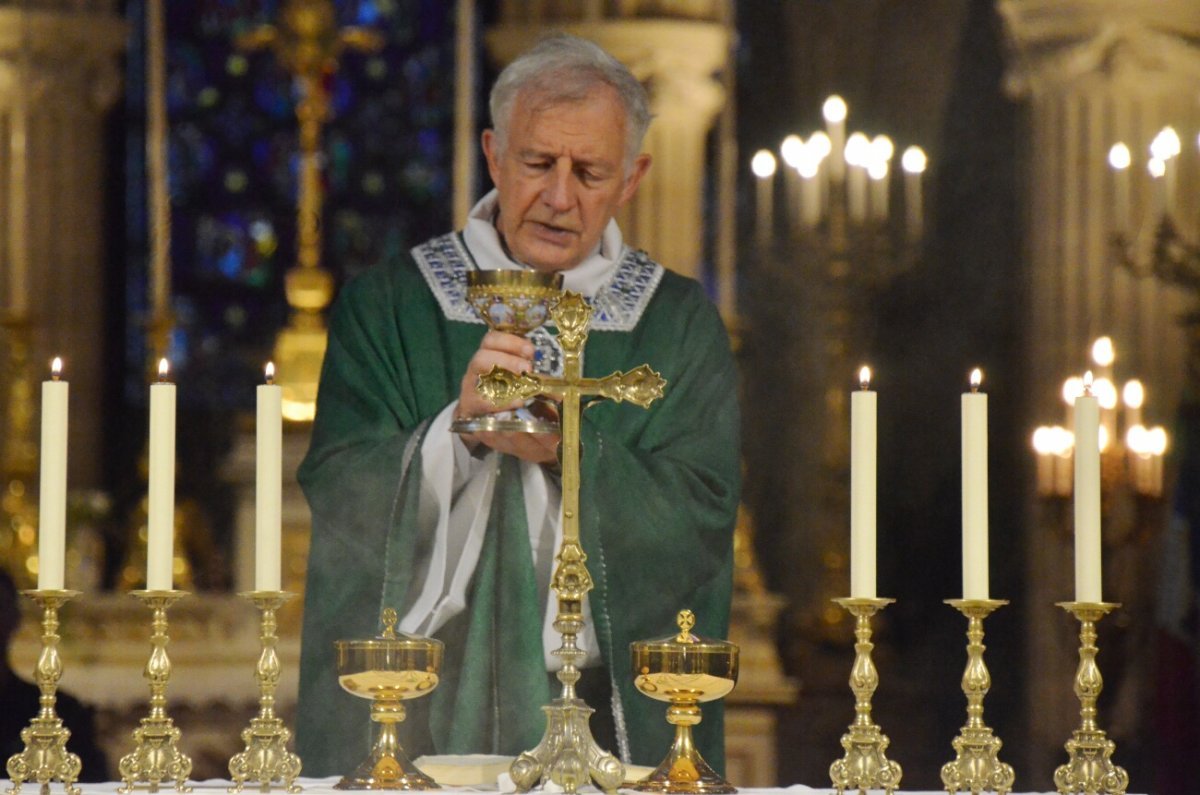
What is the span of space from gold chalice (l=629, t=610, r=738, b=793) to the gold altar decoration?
2.58 metres

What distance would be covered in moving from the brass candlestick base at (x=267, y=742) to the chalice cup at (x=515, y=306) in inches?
23.8

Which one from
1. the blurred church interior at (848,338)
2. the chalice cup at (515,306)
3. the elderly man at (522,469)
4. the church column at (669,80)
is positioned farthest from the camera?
the blurred church interior at (848,338)

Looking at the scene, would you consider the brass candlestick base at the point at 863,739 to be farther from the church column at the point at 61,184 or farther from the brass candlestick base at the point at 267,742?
the church column at the point at 61,184

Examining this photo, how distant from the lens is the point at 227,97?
293 inches

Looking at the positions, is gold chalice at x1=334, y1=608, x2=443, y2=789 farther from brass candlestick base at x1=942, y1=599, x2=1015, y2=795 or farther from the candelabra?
the candelabra

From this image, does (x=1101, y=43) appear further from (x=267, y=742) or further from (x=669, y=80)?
(x=267, y=742)

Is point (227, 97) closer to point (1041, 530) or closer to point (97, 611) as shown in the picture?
point (97, 611)

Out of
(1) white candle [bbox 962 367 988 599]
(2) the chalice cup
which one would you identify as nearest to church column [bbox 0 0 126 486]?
(2) the chalice cup

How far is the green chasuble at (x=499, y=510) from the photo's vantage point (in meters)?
5.29

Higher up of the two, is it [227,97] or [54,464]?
[227,97]

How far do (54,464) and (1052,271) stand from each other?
3505 mm

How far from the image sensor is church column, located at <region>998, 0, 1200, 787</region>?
6.50m

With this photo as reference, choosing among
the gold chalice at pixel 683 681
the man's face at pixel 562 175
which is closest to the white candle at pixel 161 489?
the gold chalice at pixel 683 681

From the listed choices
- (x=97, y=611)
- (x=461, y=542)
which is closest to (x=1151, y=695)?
(x=461, y=542)
